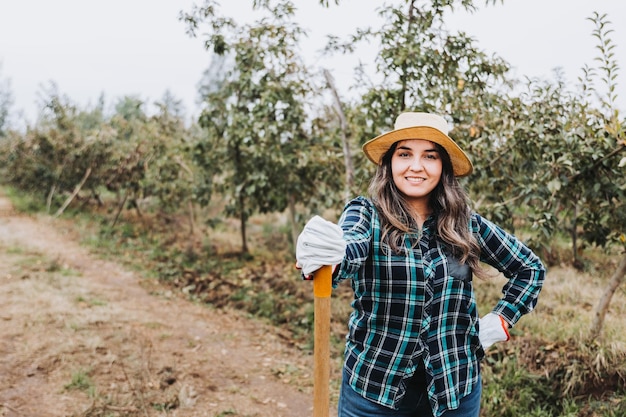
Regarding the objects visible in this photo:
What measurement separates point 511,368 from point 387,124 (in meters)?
2.28

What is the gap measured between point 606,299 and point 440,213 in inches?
101

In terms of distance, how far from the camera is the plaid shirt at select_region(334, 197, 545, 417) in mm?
1586

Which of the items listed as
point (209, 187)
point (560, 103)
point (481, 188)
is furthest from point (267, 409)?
point (209, 187)

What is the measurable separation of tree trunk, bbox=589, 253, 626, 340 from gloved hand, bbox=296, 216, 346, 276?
9.60ft

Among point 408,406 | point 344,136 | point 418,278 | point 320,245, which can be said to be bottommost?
point 408,406

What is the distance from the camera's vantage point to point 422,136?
68.1 inches

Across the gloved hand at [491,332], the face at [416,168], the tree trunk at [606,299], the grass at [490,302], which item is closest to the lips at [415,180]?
the face at [416,168]

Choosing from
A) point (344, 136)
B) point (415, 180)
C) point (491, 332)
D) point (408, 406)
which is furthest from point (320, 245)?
point (344, 136)

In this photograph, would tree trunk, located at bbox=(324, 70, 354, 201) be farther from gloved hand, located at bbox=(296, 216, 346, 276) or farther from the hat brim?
gloved hand, located at bbox=(296, 216, 346, 276)

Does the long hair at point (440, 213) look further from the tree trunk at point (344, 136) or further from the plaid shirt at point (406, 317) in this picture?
the tree trunk at point (344, 136)

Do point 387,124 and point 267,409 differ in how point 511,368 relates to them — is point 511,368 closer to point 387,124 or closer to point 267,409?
point 267,409

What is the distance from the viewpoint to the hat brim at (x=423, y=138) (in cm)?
172

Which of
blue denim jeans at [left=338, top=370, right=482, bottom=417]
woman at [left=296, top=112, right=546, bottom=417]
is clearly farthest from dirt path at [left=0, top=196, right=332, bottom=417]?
woman at [left=296, top=112, right=546, bottom=417]

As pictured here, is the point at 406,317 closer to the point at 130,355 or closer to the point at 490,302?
the point at 130,355
